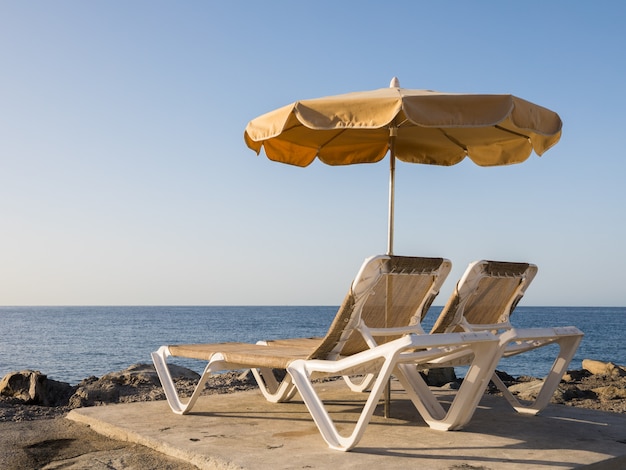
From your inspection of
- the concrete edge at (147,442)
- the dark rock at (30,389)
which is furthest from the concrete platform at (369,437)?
the dark rock at (30,389)

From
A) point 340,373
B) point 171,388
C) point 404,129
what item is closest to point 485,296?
point 340,373

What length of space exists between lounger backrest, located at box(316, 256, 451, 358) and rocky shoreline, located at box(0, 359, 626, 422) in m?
2.90

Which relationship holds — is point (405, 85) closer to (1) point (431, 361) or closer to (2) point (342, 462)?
(1) point (431, 361)

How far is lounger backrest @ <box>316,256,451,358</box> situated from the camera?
427cm

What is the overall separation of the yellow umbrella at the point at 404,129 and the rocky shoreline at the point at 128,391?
2.73 meters

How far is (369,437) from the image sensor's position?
4.59 meters

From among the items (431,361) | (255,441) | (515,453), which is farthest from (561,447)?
(255,441)

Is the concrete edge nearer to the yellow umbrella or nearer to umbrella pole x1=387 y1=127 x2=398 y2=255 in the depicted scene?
the yellow umbrella

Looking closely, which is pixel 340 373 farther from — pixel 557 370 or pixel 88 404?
pixel 88 404

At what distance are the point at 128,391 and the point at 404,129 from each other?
505 centimetres

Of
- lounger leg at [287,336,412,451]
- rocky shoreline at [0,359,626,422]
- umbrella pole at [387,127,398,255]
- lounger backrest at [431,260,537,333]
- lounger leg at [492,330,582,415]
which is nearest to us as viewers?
lounger leg at [287,336,412,451]

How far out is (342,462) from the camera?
152 inches

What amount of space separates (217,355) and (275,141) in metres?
2.51

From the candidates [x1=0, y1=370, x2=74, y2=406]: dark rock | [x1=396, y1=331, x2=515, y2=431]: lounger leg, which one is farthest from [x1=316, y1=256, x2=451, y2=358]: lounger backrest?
[x1=0, y1=370, x2=74, y2=406]: dark rock
